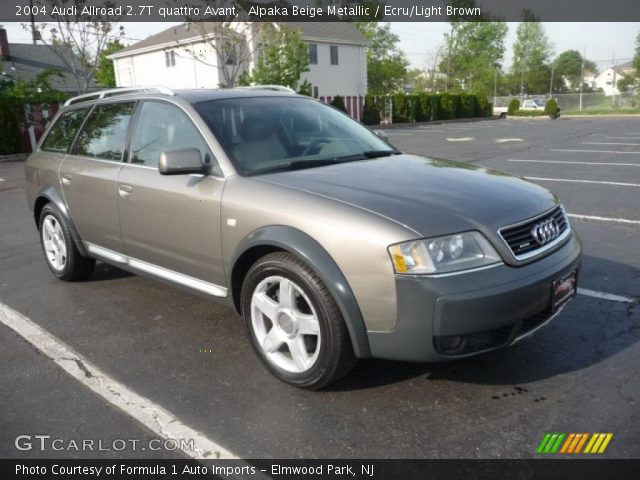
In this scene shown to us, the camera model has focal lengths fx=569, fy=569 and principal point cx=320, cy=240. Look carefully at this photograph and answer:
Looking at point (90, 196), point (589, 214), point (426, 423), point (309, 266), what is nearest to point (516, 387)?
point (426, 423)

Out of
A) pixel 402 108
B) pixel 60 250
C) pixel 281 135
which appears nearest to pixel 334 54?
pixel 402 108

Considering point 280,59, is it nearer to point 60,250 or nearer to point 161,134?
point 60,250

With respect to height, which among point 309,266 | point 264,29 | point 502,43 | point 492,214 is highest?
point 502,43

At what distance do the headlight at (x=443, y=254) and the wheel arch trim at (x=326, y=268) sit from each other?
296mm

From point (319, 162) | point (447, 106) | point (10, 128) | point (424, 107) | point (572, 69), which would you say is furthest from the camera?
point (572, 69)

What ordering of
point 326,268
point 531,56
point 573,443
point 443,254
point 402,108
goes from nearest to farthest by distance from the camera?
point 573,443, point 443,254, point 326,268, point 402,108, point 531,56

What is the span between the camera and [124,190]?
13.6ft

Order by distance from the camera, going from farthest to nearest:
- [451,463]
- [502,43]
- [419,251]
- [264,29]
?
[502,43] → [264,29] → [419,251] → [451,463]

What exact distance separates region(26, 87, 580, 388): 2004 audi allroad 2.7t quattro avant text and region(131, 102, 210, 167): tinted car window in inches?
0.5

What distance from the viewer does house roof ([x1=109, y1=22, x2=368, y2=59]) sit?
37.0m

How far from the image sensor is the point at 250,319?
132 inches

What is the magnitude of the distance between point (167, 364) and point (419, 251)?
181 cm

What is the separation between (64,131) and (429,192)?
379 centimetres

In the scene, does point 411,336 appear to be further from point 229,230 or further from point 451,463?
point 229,230
